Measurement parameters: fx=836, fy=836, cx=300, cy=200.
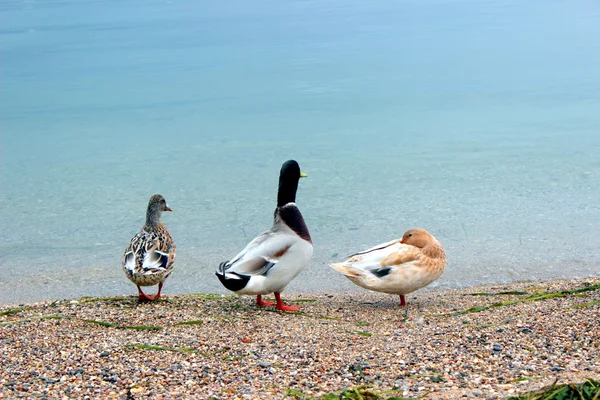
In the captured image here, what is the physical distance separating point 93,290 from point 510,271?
3.04 m

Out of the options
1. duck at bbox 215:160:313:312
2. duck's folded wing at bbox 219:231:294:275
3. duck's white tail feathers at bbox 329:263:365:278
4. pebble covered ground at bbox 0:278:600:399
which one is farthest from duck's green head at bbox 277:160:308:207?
pebble covered ground at bbox 0:278:600:399

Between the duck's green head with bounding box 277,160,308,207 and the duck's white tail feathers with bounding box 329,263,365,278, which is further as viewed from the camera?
the duck's green head with bounding box 277,160,308,207

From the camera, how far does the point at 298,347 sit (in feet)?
12.8

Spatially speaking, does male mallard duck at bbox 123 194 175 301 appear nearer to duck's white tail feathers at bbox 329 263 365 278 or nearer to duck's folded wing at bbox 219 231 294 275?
duck's folded wing at bbox 219 231 294 275

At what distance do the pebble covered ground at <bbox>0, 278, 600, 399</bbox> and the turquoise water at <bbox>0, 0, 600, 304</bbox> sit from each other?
1.25 metres

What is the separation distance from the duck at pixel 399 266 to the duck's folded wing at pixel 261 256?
396 millimetres

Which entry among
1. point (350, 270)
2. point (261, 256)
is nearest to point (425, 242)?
point (350, 270)

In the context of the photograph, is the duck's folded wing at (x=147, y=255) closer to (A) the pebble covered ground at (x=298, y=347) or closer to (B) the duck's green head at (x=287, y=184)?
(A) the pebble covered ground at (x=298, y=347)

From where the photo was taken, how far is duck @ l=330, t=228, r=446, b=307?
192 inches

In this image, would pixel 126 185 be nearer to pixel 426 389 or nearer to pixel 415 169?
pixel 415 169

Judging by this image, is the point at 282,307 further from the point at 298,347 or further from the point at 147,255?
the point at 298,347

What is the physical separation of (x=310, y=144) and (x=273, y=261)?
15.9 ft

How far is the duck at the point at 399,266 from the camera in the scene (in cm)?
487

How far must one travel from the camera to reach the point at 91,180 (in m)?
8.67
